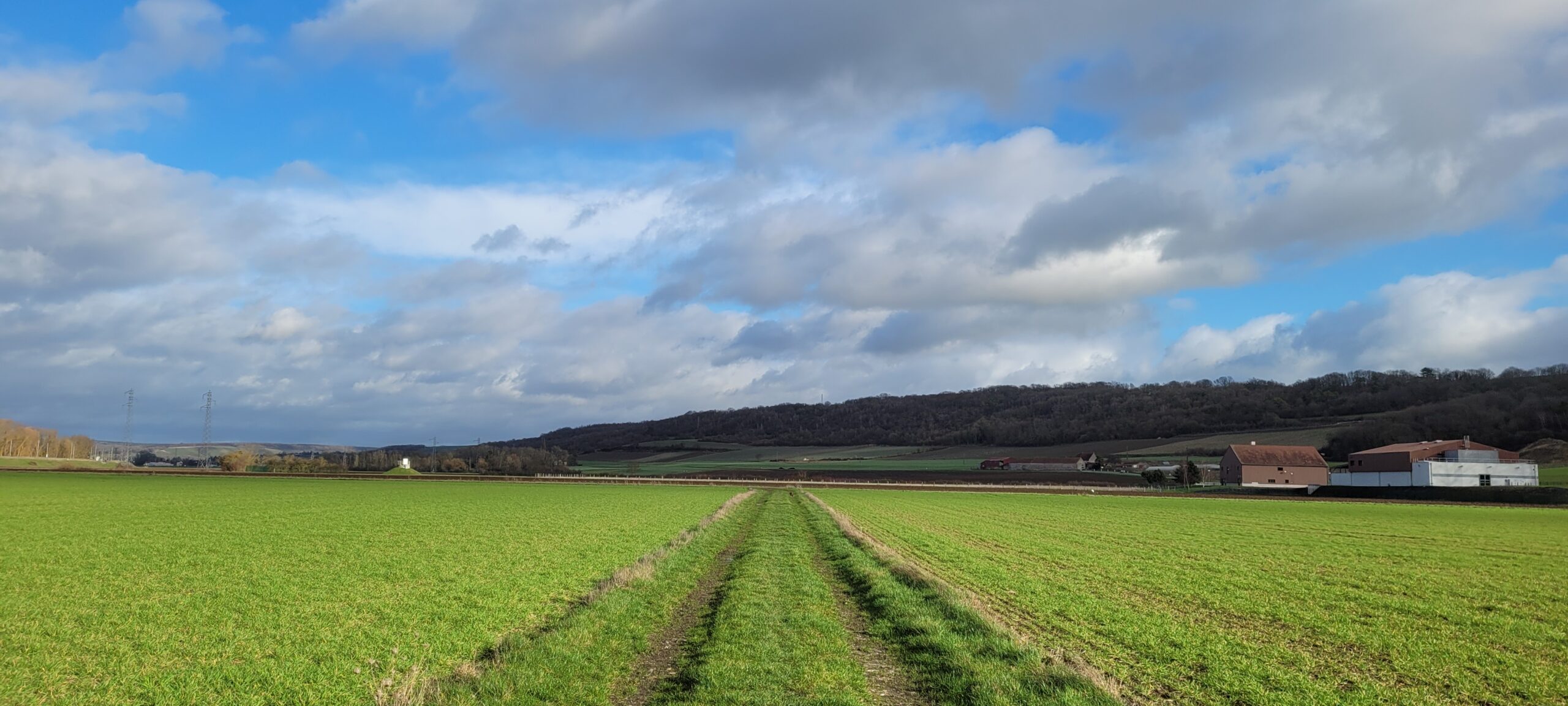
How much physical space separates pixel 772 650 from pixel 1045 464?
145 metres

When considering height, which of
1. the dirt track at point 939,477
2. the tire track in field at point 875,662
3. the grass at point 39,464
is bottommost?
the dirt track at point 939,477

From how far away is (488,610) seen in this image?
14.7 m

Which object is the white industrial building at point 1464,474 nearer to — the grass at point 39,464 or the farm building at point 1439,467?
the farm building at point 1439,467

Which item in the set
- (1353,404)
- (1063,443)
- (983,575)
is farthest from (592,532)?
(1353,404)

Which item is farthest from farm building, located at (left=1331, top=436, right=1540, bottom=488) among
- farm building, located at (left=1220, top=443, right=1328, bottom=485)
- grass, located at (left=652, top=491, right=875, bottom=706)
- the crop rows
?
grass, located at (left=652, top=491, right=875, bottom=706)

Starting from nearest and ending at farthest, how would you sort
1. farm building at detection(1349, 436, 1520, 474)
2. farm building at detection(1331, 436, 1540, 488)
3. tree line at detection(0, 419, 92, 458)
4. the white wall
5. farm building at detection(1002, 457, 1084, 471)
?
the white wall → farm building at detection(1331, 436, 1540, 488) → farm building at detection(1349, 436, 1520, 474) → farm building at detection(1002, 457, 1084, 471) → tree line at detection(0, 419, 92, 458)

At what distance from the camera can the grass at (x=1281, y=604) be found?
34.6ft

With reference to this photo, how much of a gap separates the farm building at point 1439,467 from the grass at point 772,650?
94.4 meters

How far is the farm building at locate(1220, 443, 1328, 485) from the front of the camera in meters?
108

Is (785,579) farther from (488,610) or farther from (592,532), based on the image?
(592,532)

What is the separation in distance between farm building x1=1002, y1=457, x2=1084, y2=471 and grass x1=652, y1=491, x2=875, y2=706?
128248 millimetres

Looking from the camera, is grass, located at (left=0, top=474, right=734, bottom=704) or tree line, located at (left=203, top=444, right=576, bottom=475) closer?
grass, located at (left=0, top=474, right=734, bottom=704)

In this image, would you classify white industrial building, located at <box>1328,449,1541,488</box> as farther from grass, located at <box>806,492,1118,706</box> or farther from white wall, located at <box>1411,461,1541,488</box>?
grass, located at <box>806,492,1118,706</box>

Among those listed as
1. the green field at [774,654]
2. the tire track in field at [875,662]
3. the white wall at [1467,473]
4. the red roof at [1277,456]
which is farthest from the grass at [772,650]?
the red roof at [1277,456]
